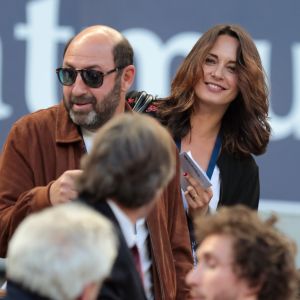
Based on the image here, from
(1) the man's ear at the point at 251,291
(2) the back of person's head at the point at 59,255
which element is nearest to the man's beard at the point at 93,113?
(1) the man's ear at the point at 251,291

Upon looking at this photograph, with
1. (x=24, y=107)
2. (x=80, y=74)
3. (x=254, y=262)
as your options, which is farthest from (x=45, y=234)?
(x=24, y=107)

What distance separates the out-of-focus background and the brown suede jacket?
1.89 metres

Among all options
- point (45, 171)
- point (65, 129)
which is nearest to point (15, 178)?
point (45, 171)

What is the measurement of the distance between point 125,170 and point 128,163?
0.07 ft

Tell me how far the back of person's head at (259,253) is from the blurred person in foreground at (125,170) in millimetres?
241

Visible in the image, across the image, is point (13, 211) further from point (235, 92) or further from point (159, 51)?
point (159, 51)

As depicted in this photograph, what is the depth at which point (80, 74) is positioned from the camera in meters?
3.67

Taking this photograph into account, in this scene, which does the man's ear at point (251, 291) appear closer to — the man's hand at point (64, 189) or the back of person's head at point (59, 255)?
the back of person's head at point (59, 255)

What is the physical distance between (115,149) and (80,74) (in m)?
1.09

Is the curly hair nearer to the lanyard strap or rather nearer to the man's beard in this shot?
the lanyard strap

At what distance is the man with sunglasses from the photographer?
3564 mm

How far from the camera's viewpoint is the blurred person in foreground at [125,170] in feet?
8.61

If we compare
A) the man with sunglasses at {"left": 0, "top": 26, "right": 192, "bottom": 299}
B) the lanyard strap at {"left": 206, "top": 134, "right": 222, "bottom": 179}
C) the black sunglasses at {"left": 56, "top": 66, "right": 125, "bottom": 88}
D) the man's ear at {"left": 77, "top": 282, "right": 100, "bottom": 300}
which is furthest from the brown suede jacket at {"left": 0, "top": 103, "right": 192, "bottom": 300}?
the man's ear at {"left": 77, "top": 282, "right": 100, "bottom": 300}

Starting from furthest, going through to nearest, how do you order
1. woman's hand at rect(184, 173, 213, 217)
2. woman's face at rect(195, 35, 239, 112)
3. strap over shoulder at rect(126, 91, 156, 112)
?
woman's face at rect(195, 35, 239, 112) → strap over shoulder at rect(126, 91, 156, 112) → woman's hand at rect(184, 173, 213, 217)
